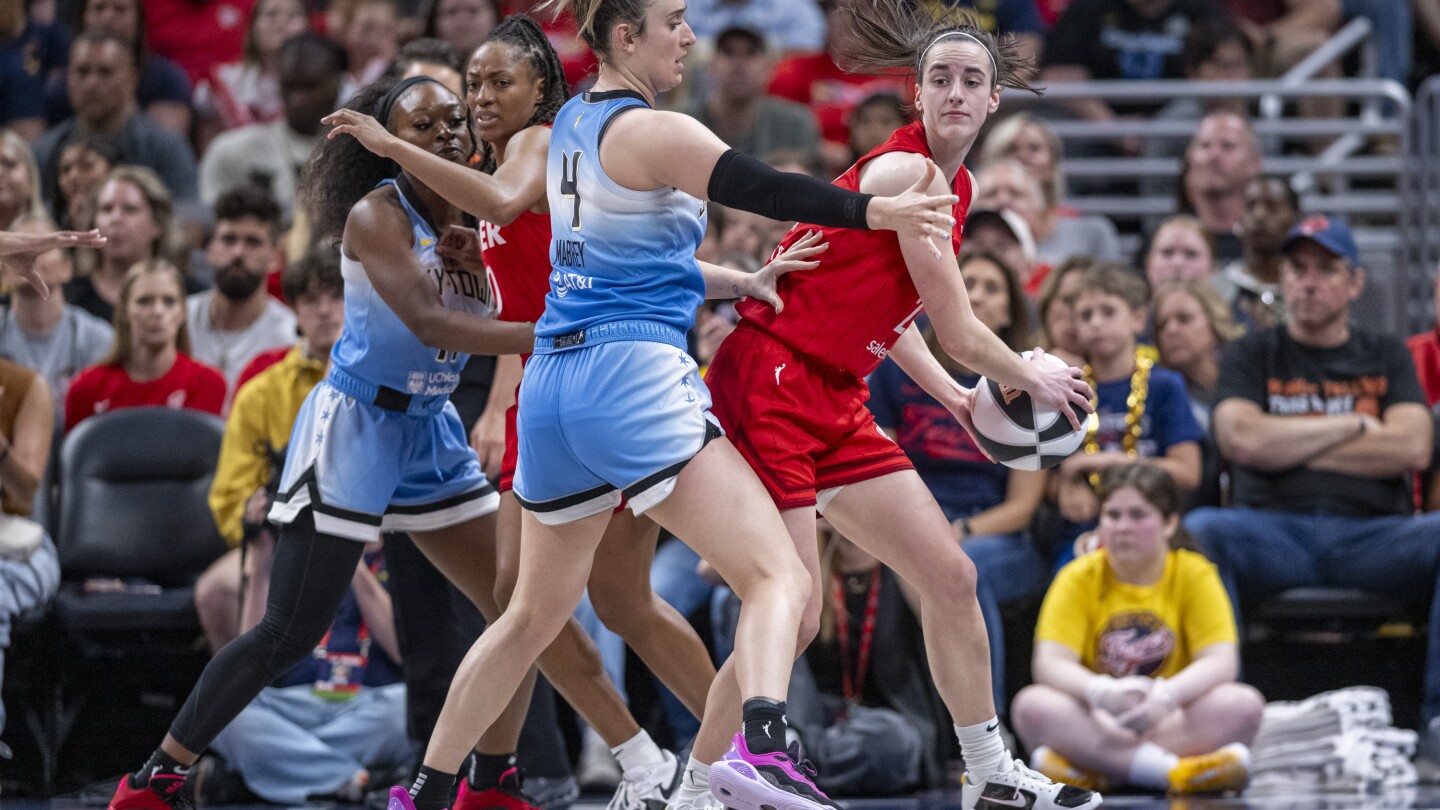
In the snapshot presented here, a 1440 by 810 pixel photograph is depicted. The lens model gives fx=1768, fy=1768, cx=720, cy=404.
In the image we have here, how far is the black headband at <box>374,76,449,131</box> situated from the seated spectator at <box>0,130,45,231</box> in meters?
3.51

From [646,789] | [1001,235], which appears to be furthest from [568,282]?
[1001,235]

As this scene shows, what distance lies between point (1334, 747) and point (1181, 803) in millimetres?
754

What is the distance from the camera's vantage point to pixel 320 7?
36.0 ft

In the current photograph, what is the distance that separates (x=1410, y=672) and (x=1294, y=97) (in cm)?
416

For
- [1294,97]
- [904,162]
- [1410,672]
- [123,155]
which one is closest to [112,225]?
[123,155]

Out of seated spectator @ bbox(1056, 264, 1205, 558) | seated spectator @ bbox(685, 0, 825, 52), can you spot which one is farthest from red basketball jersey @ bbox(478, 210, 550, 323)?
seated spectator @ bbox(685, 0, 825, 52)

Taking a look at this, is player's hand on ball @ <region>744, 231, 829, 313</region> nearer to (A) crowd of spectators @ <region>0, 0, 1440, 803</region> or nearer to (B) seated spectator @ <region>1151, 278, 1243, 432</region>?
(A) crowd of spectators @ <region>0, 0, 1440, 803</region>

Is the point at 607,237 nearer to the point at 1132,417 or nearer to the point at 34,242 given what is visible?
the point at 34,242

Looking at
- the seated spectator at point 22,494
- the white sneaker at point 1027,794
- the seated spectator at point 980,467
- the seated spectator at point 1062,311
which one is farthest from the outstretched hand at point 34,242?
the seated spectator at point 1062,311

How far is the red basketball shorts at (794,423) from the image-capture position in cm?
403

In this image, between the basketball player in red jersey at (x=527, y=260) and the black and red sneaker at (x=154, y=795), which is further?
the black and red sneaker at (x=154, y=795)

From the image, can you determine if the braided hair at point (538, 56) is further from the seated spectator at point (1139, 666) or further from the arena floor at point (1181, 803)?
the seated spectator at point (1139, 666)

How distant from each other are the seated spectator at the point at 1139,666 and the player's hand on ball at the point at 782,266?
2302 mm

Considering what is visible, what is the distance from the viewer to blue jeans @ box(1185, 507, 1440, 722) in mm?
6285
